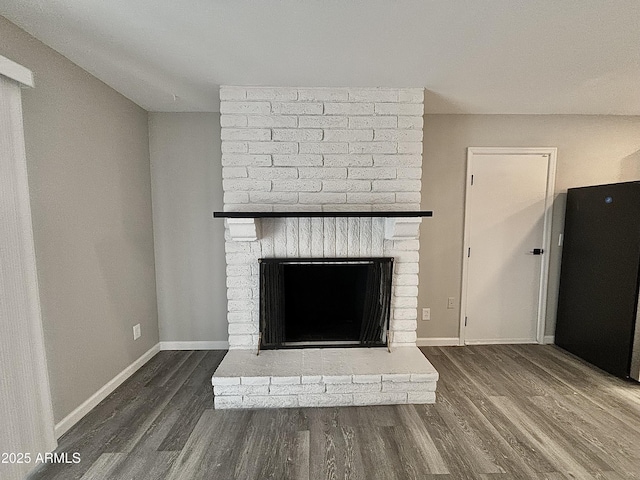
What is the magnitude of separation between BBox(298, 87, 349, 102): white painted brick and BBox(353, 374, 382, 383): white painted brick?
2088 mm

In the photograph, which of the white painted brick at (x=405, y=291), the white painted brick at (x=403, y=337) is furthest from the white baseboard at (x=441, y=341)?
the white painted brick at (x=405, y=291)

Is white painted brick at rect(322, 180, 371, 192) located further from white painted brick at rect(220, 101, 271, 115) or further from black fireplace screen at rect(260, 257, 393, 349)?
white painted brick at rect(220, 101, 271, 115)

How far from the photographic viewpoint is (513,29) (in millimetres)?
1622

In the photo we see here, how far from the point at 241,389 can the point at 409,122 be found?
2.37 m

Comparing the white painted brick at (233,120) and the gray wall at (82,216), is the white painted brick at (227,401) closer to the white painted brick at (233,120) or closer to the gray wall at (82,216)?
the gray wall at (82,216)

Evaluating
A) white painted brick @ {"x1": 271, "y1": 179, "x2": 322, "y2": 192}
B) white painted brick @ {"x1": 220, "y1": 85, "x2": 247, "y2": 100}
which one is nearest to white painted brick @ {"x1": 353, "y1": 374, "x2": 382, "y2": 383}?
white painted brick @ {"x1": 271, "y1": 179, "x2": 322, "y2": 192}

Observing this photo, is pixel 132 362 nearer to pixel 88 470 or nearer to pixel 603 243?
pixel 88 470

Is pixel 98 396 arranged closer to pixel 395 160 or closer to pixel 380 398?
pixel 380 398

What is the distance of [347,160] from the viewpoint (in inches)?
96.4

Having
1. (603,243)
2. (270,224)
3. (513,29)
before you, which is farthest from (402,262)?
(603,243)

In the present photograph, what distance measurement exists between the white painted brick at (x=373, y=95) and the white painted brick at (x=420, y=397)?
88.1 inches

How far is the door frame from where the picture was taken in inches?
121

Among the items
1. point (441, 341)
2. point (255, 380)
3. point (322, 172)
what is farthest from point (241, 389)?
point (441, 341)

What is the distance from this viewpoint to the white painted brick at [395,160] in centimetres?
246
